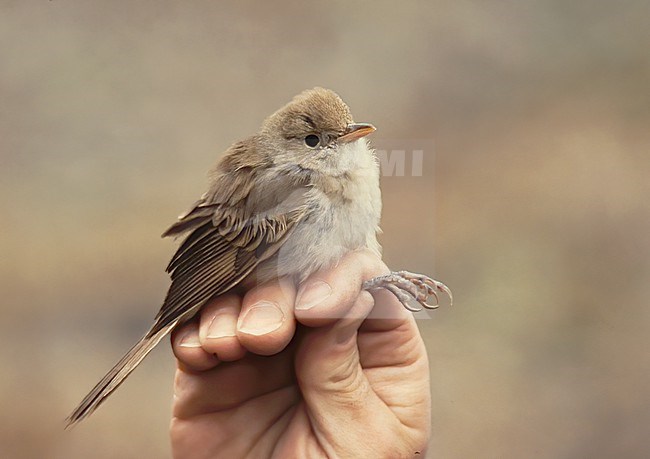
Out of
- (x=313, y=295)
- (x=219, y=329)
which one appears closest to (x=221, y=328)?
(x=219, y=329)

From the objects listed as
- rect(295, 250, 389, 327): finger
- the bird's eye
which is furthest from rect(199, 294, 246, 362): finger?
the bird's eye

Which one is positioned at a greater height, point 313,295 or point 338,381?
point 313,295

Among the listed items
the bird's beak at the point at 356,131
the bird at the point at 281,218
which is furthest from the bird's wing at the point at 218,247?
the bird's beak at the point at 356,131

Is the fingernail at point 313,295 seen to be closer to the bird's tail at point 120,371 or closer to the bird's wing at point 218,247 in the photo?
the bird's wing at point 218,247

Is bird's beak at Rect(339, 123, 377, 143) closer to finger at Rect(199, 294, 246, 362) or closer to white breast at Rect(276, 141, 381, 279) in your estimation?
white breast at Rect(276, 141, 381, 279)

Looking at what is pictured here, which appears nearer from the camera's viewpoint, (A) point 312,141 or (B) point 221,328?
(B) point 221,328

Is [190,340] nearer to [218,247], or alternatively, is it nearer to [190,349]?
[190,349]

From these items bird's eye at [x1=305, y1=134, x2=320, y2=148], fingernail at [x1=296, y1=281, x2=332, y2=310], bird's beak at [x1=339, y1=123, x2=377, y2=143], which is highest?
bird's beak at [x1=339, y1=123, x2=377, y2=143]
